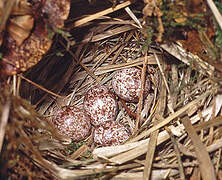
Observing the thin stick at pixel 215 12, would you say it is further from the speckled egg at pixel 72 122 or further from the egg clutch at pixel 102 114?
the speckled egg at pixel 72 122

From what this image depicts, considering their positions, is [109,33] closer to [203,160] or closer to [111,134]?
[111,134]

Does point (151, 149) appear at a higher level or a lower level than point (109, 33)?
lower

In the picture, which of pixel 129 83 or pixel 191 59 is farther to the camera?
pixel 129 83

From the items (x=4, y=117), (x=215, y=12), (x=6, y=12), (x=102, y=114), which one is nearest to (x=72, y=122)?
(x=102, y=114)

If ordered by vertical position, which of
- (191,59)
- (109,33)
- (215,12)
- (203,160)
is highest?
(109,33)

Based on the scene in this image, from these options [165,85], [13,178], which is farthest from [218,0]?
[13,178]

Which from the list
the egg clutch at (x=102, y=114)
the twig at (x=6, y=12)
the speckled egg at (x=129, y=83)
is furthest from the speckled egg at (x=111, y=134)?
the twig at (x=6, y=12)

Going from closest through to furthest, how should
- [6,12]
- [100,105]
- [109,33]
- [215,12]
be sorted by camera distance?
1. [6,12]
2. [215,12]
3. [109,33]
4. [100,105]

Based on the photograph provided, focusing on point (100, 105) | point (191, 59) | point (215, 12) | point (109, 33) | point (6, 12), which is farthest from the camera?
point (100, 105)

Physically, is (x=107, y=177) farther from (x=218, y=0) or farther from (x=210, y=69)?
(x=218, y=0)
